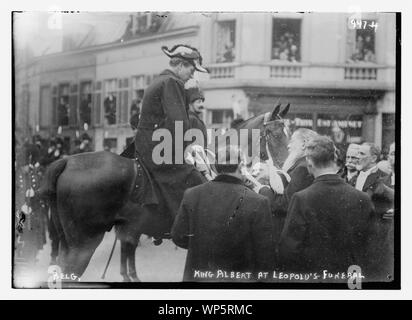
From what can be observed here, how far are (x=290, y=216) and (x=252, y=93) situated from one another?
1180mm

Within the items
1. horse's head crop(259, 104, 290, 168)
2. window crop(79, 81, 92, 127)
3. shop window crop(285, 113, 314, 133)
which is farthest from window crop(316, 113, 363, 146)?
window crop(79, 81, 92, 127)

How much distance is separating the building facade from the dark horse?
156 millimetres

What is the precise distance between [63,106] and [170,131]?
3.43 feet

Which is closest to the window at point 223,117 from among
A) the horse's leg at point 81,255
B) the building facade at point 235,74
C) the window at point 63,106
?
the building facade at point 235,74

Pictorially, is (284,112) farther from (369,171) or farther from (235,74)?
(369,171)

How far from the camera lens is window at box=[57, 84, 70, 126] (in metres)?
6.04

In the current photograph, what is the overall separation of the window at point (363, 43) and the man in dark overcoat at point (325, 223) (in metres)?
0.84

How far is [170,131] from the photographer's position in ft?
19.4

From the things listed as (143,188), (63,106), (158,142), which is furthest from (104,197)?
(63,106)

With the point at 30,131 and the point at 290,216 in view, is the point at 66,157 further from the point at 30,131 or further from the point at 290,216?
the point at 290,216

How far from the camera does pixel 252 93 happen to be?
599cm

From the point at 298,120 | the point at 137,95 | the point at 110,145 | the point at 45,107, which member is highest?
the point at 137,95

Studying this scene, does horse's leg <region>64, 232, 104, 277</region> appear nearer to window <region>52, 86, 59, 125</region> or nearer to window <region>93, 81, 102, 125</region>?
window <region>93, 81, 102, 125</region>
